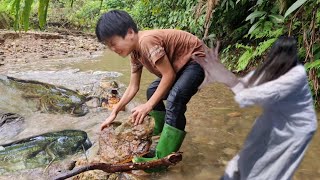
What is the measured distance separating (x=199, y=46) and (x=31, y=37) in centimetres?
924

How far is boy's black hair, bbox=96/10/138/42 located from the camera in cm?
211

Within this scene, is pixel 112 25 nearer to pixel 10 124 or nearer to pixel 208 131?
pixel 208 131

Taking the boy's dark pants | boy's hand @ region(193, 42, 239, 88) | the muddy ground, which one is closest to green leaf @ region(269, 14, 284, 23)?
the boy's dark pants

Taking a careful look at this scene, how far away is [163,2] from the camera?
9.27m

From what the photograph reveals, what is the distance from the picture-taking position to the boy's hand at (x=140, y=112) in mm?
2367

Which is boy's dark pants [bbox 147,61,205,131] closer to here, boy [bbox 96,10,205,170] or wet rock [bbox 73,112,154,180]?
boy [bbox 96,10,205,170]

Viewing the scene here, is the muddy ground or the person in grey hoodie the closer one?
the person in grey hoodie

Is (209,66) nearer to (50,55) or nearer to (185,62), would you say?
(185,62)

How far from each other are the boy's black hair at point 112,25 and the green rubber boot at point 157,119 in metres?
0.80

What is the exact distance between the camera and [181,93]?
2363 millimetres

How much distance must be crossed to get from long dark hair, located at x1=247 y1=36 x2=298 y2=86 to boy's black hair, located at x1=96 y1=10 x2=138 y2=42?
38.3 inches

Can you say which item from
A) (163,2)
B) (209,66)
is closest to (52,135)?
(209,66)

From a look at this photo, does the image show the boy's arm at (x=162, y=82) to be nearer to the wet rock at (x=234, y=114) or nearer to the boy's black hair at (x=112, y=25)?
the boy's black hair at (x=112, y=25)

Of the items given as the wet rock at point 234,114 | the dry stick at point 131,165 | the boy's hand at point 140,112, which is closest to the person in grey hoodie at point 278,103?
the dry stick at point 131,165
